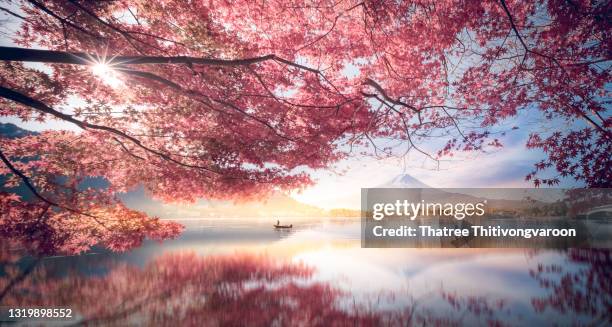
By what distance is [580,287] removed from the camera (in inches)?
436

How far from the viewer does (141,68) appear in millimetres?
6707

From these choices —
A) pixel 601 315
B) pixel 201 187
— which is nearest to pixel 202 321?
pixel 201 187

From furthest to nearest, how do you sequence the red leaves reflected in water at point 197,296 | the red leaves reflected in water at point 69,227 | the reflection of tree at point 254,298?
1. the red leaves reflected in water at point 197,296
2. the reflection of tree at point 254,298
3. the red leaves reflected in water at point 69,227

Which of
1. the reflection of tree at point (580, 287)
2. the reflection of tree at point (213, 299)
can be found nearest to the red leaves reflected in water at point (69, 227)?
the reflection of tree at point (213, 299)

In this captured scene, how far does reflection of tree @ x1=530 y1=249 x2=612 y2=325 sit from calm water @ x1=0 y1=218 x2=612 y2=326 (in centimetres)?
3

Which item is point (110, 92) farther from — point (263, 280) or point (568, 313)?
point (568, 313)

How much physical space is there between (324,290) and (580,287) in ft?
31.6

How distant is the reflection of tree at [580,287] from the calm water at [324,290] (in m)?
0.03

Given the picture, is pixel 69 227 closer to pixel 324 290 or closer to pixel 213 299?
pixel 213 299

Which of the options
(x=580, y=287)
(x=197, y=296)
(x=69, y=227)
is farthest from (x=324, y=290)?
(x=580, y=287)

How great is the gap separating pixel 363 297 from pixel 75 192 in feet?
30.9

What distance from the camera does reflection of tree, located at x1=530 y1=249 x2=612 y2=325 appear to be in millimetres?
8547

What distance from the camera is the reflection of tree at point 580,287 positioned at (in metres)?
8.55

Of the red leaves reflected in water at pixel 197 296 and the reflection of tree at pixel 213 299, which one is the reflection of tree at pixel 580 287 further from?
the red leaves reflected in water at pixel 197 296
